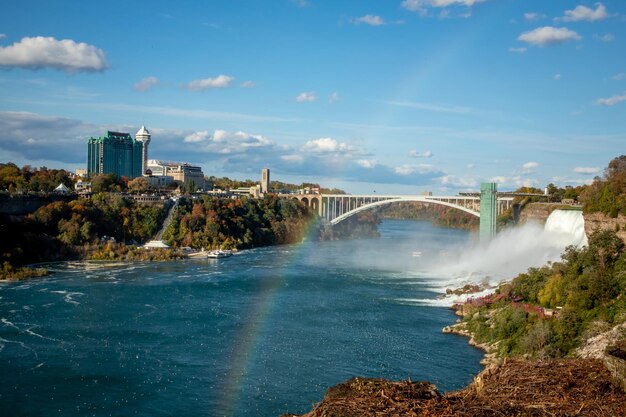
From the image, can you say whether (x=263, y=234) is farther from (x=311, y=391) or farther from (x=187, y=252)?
(x=311, y=391)

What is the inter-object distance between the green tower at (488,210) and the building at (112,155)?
47633 mm

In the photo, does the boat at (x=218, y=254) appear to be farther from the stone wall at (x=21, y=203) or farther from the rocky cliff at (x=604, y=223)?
the rocky cliff at (x=604, y=223)

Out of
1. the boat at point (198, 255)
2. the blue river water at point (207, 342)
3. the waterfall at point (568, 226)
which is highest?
the waterfall at point (568, 226)

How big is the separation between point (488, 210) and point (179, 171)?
47.5 meters

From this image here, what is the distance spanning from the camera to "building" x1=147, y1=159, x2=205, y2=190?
7694cm

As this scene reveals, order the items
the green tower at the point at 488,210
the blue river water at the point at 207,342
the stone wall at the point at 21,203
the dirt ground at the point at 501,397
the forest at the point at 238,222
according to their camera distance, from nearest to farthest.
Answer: the dirt ground at the point at 501,397 < the blue river water at the point at 207,342 < the stone wall at the point at 21,203 < the green tower at the point at 488,210 < the forest at the point at 238,222

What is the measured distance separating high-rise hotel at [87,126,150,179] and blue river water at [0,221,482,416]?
4858cm

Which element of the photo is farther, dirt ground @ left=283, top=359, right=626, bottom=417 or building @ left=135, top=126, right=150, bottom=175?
building @ left=135, top=126, right=150, bottom=175

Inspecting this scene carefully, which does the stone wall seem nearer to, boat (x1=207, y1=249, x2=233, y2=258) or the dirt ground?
boat (x1=207, y1=249, x2=233, y2=258)

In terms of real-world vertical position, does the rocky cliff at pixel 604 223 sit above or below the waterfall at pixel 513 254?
above

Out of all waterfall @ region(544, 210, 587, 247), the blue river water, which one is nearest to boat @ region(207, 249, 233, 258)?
the blue river water

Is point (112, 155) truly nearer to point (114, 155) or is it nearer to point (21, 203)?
point (114, 155)

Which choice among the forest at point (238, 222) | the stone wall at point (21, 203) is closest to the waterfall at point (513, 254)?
the forest at point (238, 222)

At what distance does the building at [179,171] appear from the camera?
76.9 metres
